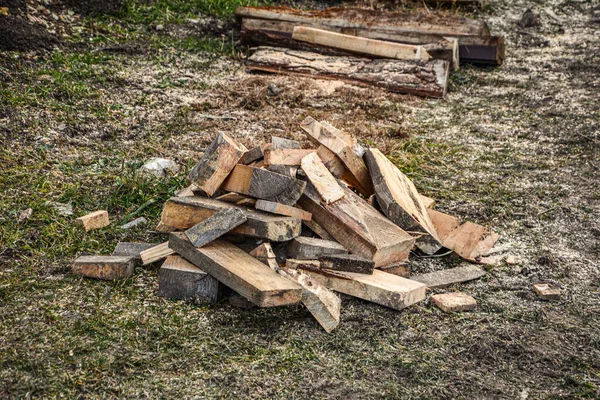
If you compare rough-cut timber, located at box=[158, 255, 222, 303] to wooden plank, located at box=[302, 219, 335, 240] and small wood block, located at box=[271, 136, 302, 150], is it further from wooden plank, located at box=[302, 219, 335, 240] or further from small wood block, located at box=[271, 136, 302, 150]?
small wood block, located at box=[271, 136, 302, 150]

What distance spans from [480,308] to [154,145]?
3094mm

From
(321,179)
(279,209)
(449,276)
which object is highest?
(321,179)

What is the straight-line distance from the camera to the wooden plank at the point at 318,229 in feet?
11.9

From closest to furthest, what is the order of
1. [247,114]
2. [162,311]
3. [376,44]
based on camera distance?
1. [162,311]
2. [247,114]
3. [376,44]

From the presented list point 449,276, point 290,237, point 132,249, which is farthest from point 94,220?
point 449,276

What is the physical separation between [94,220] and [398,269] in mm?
1980

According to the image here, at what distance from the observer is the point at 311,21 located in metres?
8.03

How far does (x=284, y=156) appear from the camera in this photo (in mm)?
3744

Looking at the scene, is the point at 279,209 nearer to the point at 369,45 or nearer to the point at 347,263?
the point at 347,263

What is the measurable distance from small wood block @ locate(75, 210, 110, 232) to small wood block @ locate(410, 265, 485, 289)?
203 cm

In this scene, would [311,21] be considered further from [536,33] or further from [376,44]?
[536,33]

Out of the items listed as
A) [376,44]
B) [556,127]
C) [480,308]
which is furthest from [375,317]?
[376,44]

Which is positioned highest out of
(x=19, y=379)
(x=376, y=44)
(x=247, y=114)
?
(x=376, y=44)

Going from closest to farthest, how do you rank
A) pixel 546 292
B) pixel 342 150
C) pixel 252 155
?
1. pixel 546 292
2. pixel 252 155
3. pixel 342 150
